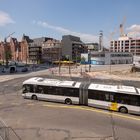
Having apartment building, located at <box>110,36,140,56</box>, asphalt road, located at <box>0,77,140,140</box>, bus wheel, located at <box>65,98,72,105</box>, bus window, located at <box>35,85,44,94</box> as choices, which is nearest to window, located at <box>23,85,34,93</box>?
bus window, located at <box>35,85,44,94</box>

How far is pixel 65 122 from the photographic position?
20.5 meters

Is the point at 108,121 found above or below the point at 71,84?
below

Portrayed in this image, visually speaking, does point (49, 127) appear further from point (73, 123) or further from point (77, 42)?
point (77, 42)

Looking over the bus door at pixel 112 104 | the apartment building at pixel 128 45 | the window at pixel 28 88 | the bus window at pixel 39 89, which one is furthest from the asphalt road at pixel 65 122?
the apartment building at pixel 128 45

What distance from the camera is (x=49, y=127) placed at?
752 inches

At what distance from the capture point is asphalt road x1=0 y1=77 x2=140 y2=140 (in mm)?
17281

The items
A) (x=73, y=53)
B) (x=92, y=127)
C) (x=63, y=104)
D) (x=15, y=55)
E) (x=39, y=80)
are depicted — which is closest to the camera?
(x=92, y=127)

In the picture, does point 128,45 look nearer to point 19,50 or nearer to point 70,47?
point 70,47

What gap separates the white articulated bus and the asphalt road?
99 centimetres

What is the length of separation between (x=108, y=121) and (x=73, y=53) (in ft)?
453

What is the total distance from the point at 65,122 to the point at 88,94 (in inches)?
287

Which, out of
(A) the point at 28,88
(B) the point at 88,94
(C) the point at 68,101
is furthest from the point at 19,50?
(B) the point at 88,94

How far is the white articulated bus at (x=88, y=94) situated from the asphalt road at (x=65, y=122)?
99 centimetres

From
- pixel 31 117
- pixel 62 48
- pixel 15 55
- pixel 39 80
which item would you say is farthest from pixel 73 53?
pixel 31 117
